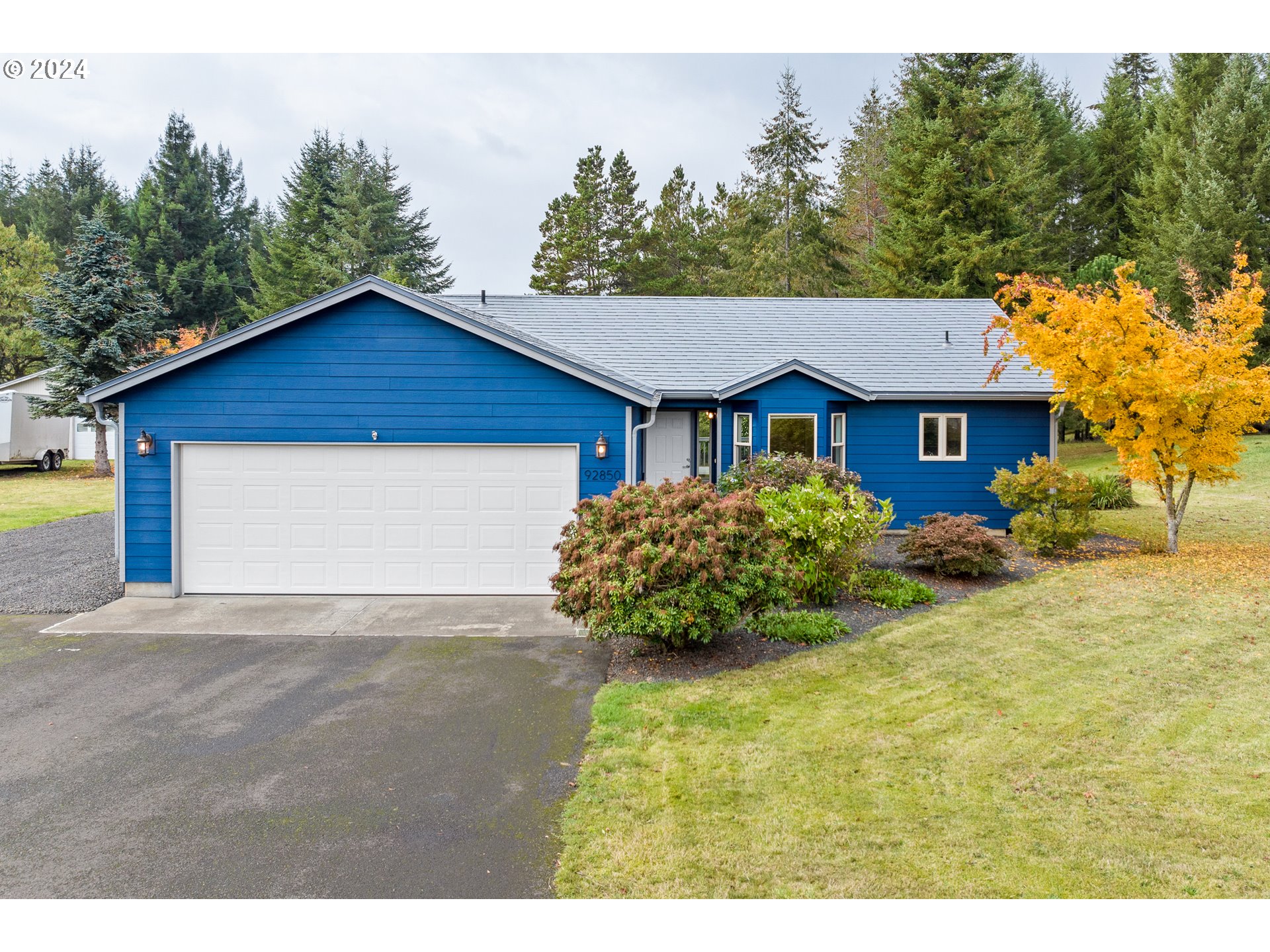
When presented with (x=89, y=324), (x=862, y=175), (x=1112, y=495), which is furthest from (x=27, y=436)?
(x=862, y=175)

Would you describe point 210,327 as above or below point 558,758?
above

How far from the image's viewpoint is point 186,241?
4112 cm

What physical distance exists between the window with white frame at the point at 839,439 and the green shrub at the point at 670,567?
660cm

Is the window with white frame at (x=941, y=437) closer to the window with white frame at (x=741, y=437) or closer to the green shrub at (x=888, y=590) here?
the window with white frame at (x=741, y=437)

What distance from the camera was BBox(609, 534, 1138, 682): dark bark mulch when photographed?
6930 mm

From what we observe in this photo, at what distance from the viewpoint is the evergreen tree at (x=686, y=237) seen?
3612 cm

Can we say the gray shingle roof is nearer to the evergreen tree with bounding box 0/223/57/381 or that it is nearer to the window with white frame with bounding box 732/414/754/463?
the window with white frame with bounding box 732/414/754/463

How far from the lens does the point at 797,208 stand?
1260 inches

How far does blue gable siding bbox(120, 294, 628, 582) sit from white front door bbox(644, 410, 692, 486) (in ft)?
14.2

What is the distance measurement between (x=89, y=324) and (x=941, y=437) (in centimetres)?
2588

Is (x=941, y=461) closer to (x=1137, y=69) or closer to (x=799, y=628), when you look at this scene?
(x=799, y=628)

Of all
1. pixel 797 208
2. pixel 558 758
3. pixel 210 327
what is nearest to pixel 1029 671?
pixel 558 758
